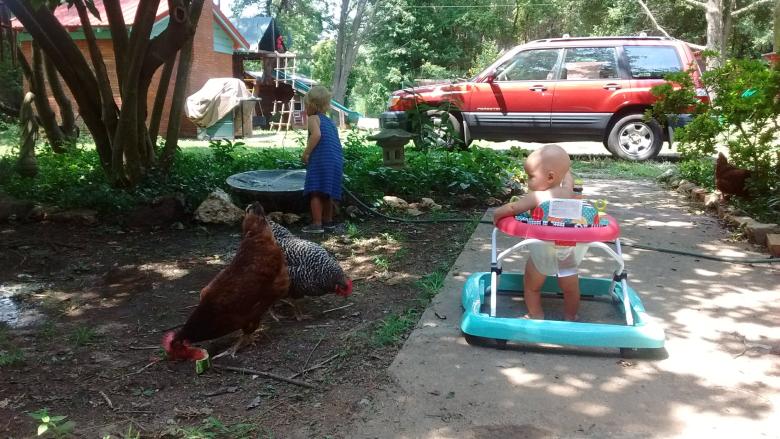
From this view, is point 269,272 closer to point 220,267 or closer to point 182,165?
point 220,267

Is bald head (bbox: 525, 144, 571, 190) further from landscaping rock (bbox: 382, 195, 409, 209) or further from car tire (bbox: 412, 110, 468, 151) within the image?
car tire (bbox: 412, 110, 468, 151)

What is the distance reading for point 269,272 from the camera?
3271 millimetres

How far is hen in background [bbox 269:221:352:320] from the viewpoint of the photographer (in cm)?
370

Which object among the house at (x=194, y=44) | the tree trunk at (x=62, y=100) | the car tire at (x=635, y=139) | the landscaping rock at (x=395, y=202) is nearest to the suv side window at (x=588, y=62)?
the car tire at (x=635, y=139)

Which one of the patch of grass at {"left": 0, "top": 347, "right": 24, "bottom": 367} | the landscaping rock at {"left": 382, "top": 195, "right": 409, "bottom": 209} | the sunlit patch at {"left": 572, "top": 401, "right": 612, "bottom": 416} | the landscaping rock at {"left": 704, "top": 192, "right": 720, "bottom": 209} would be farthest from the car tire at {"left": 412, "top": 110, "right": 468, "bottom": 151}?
the sunlit patch at {"left": 572, "top": 401, "right": 612, "bottom": 416}

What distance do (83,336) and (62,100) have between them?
7.11 meters

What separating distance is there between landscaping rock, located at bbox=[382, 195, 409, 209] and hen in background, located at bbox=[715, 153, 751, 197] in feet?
10.8

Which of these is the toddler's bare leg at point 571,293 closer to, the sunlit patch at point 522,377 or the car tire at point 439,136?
the sunlit patch at point 522,377

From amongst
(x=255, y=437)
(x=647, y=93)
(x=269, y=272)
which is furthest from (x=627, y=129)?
(x=255, y=437)

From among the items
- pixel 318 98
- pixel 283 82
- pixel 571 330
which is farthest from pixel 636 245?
pixel 283 82

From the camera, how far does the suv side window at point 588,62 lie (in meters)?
10.8

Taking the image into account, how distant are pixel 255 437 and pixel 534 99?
31.4ft

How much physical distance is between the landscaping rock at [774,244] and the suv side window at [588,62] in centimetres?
642

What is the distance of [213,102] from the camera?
17109 mm
